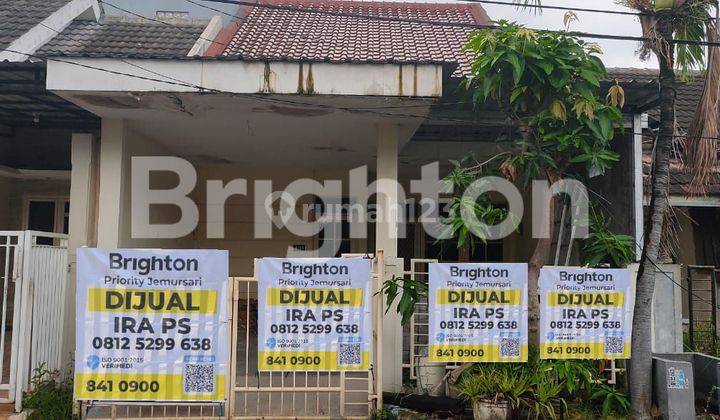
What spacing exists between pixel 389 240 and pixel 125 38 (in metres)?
4.99

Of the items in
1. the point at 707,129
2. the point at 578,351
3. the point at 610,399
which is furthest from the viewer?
the point at 707,129

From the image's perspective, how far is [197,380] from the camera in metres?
4.97

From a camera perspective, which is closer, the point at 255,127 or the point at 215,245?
the point at 255,127

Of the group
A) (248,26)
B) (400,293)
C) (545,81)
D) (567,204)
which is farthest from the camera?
(248,26)

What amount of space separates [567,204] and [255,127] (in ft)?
14.6

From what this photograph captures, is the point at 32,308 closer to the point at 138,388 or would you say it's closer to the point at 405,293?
the point at 138,388

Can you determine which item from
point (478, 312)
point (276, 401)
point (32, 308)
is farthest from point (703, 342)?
point (32, 308)

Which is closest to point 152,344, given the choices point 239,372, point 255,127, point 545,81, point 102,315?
point 102,315

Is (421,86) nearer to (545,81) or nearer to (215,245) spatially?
(545,81)

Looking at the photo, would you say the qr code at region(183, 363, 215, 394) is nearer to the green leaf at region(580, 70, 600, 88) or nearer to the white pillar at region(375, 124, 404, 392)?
the white pillar at region(375, 124, 404, 392)

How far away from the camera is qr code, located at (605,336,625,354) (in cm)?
558

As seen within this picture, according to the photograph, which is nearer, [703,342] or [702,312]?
[703,342]

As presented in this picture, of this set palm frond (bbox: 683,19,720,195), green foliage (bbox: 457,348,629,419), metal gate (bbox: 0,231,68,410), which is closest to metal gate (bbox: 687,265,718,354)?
palm frond (bbox: 683,19,720,195)

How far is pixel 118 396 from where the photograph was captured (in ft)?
16.2
